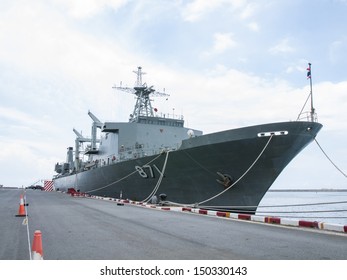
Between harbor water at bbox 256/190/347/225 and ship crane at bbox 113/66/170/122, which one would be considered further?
ship crane at bbox 113/66/170/122

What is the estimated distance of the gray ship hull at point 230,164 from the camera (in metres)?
14.4

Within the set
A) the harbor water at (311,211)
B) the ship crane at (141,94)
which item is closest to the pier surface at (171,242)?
the harbor water at (311,211)

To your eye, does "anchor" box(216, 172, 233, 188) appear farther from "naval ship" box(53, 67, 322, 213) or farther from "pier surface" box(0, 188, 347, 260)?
"pier surface" box(0, 188, 347, 260)

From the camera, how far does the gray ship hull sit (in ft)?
47.3

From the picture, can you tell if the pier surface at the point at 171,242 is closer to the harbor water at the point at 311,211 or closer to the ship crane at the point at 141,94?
the harbor water at the point at 311,211

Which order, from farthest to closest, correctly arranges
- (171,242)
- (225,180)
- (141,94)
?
A: 1. (141,94)
2. (225,180)
3. (171,242)

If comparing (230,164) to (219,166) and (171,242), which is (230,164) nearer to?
(219,166)

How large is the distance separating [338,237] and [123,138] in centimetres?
1918

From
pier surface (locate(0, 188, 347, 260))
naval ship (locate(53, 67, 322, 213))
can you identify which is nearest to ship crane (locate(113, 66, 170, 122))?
naval ship (locate(53, 67, 322, 213))

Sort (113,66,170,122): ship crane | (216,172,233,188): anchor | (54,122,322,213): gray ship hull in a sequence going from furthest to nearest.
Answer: (113,66,170,122): ship crane → (216,172,233,188): anchor → (54,122,322,213): gray ship hull

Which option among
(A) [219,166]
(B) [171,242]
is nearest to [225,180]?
(A) [219,166]

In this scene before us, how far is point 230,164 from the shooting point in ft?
50.7
